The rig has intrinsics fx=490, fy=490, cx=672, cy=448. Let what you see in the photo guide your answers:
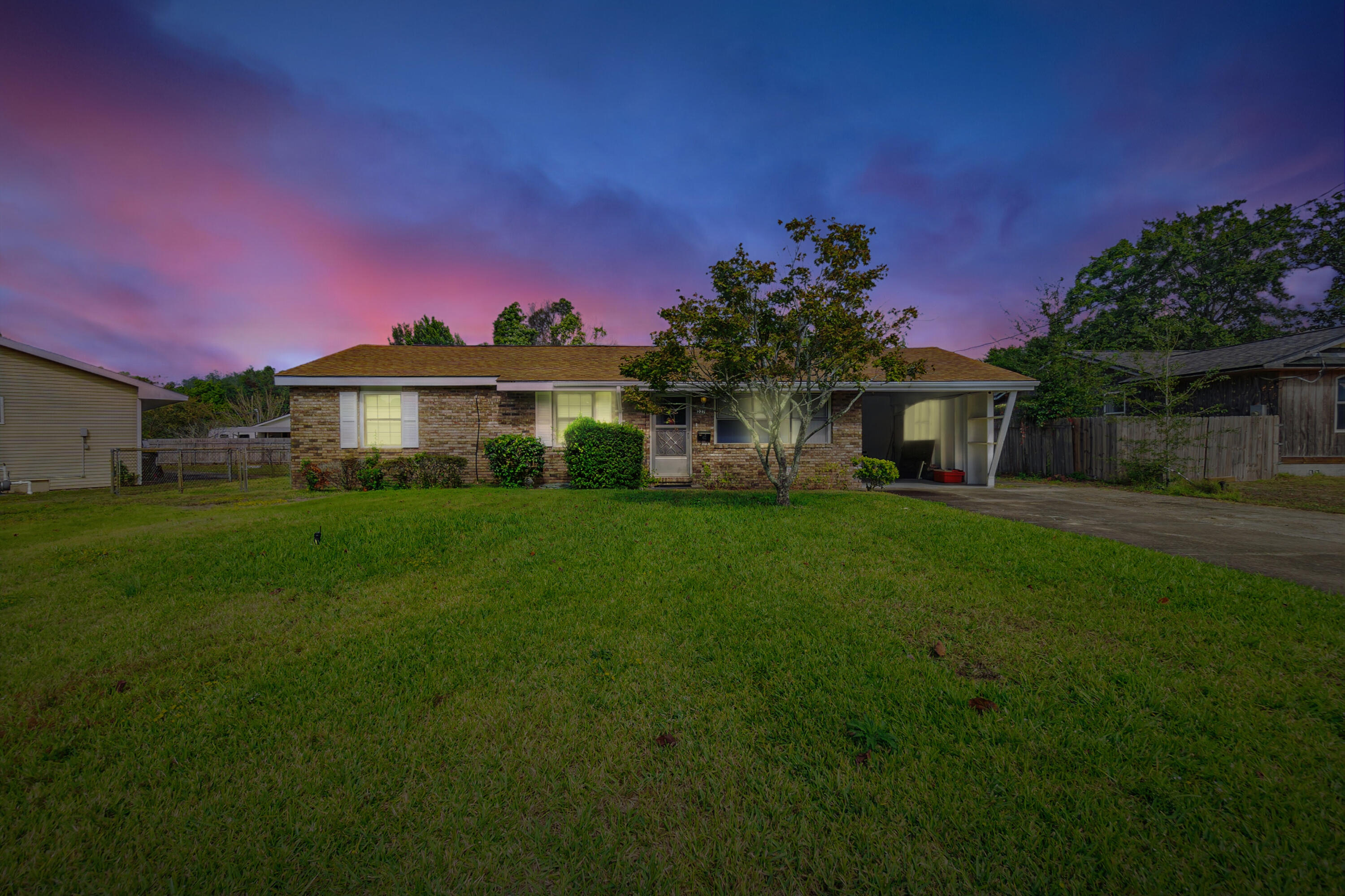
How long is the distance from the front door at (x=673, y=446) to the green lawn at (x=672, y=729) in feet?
27.3

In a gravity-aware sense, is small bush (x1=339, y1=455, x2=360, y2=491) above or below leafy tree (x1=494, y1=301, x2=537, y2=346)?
below

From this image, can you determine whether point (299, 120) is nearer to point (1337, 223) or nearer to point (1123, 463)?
point (1123, 463)

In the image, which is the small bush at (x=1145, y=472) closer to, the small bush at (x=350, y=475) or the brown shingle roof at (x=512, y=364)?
the brown shingle roof at (x=512, y=364)

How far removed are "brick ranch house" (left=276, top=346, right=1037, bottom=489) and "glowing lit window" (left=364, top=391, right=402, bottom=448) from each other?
24mm

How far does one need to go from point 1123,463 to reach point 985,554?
11.7m

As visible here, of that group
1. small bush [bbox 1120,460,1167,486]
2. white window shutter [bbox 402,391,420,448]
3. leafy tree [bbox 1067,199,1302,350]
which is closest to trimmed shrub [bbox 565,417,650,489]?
white window shutter [bbox 402,391,420,448]

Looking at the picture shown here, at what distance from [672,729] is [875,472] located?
420 inches

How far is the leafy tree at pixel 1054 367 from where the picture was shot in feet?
53.4

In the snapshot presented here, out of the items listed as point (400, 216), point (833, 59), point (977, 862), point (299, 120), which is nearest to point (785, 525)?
point (977, 862)

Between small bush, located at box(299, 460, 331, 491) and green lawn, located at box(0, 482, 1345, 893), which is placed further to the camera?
small bush, located at box(299, 460, 331, 491)

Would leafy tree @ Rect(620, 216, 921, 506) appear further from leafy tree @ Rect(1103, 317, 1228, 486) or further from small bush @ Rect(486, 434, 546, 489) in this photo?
leafy tree @ Rect(1103, 317, 1228, 486)

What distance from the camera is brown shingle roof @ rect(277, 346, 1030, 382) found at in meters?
13.1

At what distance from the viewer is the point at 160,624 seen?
3889 mm

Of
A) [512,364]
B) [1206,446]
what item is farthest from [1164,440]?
[512,364]
